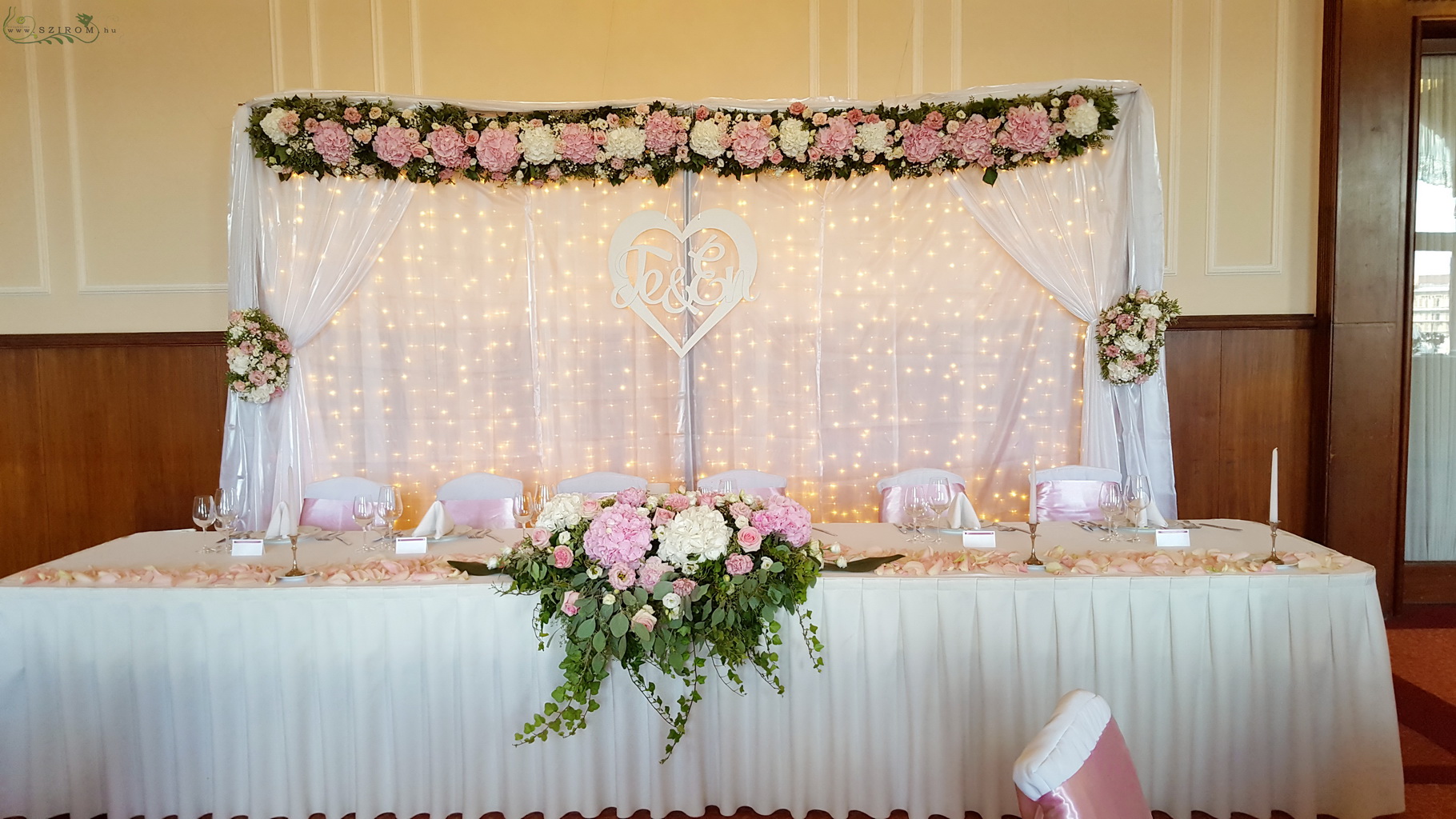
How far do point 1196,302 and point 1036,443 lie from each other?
1252 millimetres

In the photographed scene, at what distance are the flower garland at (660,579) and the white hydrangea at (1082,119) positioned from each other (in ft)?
9.81

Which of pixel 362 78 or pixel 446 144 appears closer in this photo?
pixel 446 144

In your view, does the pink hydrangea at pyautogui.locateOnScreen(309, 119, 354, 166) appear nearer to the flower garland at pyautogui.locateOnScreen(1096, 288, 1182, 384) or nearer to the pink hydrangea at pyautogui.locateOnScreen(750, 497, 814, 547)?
the pink hydrangea at pyautogui.locateOnScreen(750, 497, 814, 547)

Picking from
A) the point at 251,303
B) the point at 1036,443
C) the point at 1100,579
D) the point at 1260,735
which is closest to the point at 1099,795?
the point at 1100,579

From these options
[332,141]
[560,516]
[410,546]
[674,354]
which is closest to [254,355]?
[332,141]

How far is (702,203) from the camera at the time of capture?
4.52 m

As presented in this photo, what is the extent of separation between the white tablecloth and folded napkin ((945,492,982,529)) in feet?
2.20

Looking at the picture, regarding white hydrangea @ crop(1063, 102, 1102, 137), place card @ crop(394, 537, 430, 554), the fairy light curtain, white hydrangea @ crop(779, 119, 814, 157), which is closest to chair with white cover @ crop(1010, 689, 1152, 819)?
place card @ crop(394, 537, 430, 554)

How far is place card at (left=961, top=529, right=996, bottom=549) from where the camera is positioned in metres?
2.73

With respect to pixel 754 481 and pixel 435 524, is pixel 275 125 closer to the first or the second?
pixel 435 524

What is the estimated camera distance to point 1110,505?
2801 millimetres

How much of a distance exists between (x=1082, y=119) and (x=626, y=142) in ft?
7.68

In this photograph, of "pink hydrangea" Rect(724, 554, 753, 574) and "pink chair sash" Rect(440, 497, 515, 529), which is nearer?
"pink hydrangea" Rect(724, 554, 753, 574)

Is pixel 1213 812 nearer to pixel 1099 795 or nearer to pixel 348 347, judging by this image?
pixel 1099 795
